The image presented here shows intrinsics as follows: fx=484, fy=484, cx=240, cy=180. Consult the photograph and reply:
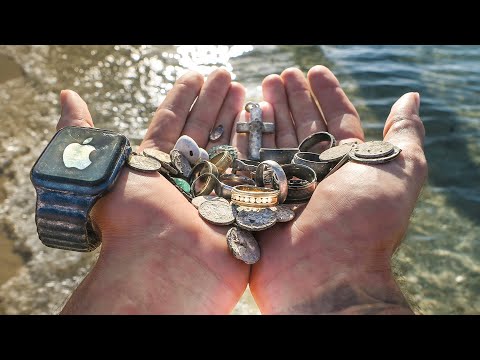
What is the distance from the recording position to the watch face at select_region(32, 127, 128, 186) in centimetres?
325

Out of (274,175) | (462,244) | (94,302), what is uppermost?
(274,175)

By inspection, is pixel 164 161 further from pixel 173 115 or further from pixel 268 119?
pixel 268 119

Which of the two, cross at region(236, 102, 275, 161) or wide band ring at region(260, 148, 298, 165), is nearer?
wide band ring at region(260, 148, 298, 165)

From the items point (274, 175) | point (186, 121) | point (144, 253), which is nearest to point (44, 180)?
point (144, 253)

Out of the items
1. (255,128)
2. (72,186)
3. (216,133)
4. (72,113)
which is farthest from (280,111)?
(72,186)

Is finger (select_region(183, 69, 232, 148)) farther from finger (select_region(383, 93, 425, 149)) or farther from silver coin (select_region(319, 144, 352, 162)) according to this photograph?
finger (select_region(383, 93, 425, 149))

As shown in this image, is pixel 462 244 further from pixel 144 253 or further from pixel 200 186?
pixel 144 253

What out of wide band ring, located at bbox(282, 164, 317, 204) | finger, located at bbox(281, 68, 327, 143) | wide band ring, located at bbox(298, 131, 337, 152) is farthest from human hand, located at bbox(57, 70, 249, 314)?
finger, located at bbox(281, 68, 327, 143)

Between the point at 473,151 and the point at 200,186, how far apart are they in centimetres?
414

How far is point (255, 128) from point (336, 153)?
3.34 feet

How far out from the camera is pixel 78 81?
7.53 metres

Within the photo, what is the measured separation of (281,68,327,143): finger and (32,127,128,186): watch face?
6.42 feet

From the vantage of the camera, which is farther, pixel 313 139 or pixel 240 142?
pixel 240 142

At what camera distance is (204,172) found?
3977 millimetres
